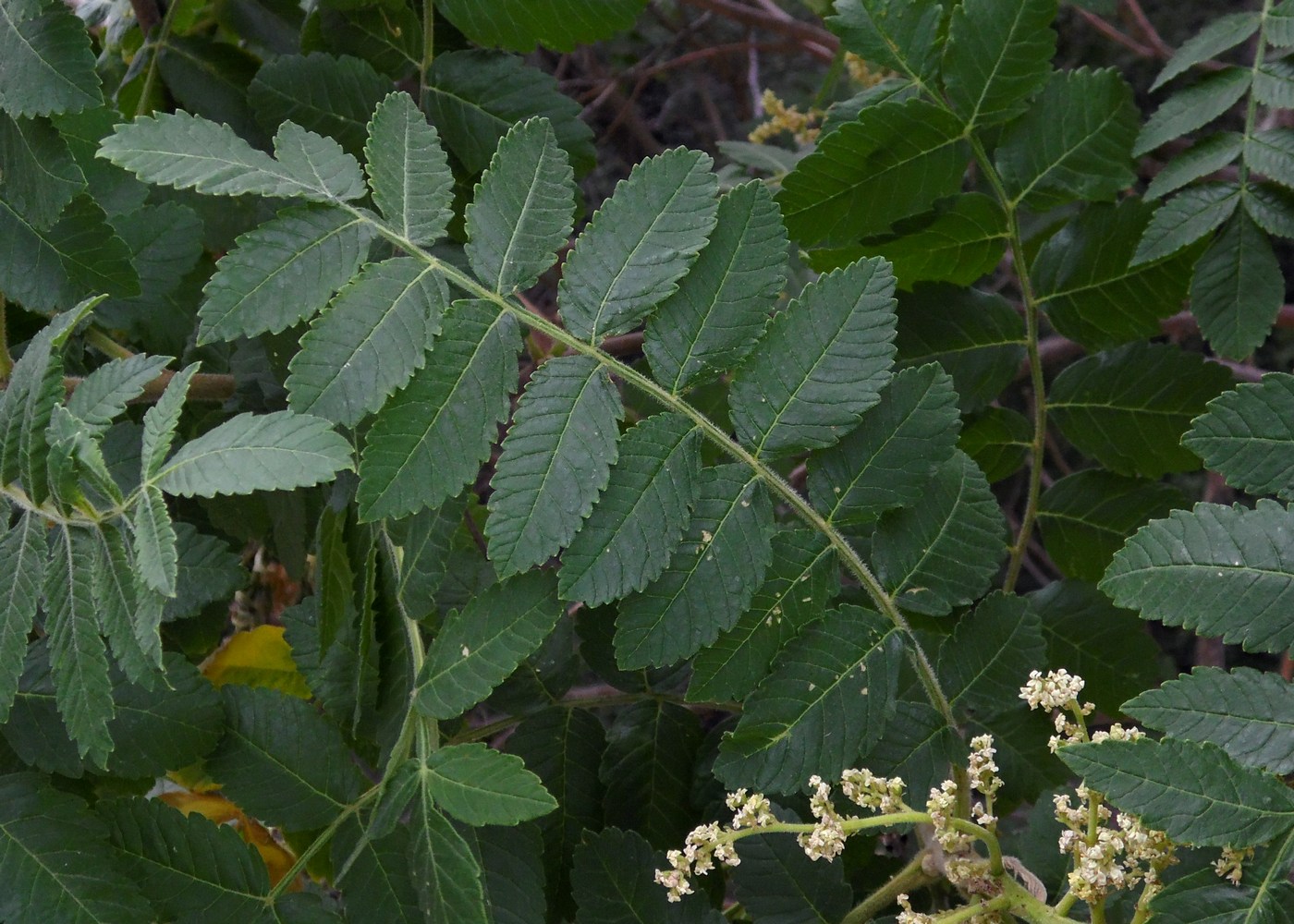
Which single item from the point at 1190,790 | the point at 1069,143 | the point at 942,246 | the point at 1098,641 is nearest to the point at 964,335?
the point at 942,246

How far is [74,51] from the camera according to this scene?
79cm

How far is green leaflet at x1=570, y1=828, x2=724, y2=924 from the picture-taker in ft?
2.66

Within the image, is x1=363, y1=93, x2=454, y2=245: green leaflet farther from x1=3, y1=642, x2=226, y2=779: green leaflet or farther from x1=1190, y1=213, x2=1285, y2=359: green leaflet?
x1=1190, y1=213, x2=1285, y2=359: green leaflet

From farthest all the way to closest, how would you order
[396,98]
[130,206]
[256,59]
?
1. [256,59]
2. [130,206]
3. [396,98]

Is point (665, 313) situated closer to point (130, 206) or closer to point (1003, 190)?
point (1003, 190)

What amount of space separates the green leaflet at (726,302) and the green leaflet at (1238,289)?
0.43 m

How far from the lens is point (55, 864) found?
0.75 metres

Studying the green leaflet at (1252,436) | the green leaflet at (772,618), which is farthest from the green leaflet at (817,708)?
the green leaflet at (1252,436)

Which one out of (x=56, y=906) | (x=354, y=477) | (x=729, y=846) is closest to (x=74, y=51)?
(x=354, y=477)

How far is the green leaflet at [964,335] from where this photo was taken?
102 centimetres

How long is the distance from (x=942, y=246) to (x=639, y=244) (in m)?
0.39

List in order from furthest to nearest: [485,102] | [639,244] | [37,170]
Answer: [485,102], [37,170], [639,244]

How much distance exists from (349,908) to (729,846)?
0.92 feet

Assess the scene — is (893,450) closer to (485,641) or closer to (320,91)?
(485,641)
